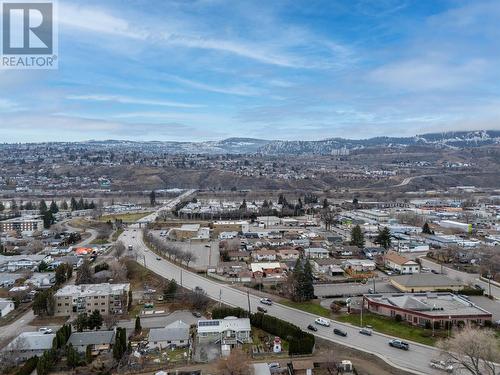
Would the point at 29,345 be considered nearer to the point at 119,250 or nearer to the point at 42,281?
the point at 42,281

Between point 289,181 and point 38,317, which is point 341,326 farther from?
point 289,181

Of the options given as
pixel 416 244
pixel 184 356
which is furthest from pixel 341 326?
pixel 416 244

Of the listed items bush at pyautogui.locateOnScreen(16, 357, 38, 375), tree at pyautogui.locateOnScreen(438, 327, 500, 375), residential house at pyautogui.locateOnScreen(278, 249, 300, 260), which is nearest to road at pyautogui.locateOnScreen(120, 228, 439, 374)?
tree at pyautogui.locateOnScreen(438, 327, 500, 375)

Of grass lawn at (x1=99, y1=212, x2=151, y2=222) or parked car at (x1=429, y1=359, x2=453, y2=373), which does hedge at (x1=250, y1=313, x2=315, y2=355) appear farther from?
grass lawn at (x1=99, y1=212, x2=151, y2=222)

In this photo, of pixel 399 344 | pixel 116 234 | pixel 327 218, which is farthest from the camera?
pixel 327 218

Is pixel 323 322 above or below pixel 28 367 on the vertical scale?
above

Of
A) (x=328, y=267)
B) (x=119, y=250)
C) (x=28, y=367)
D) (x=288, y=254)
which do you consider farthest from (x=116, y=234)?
(x=28, y=367)

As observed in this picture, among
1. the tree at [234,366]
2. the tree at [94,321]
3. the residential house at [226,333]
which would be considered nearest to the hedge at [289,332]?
the residential house at [226,333]
